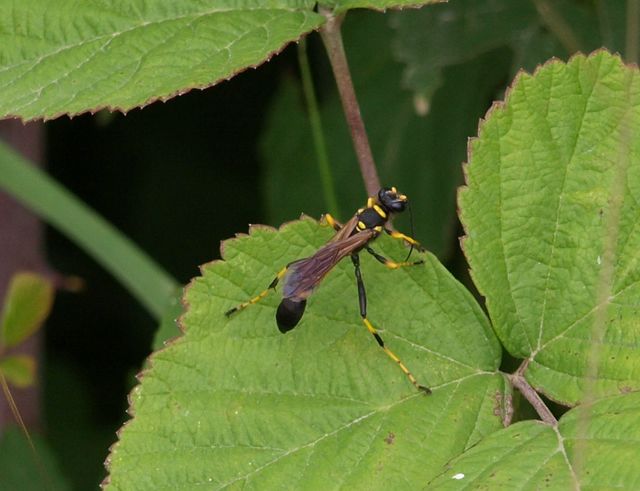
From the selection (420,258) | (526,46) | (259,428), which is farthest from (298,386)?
(526,46)

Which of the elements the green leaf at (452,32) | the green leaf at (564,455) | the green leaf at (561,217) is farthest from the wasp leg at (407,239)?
the green leaf at (452,32)

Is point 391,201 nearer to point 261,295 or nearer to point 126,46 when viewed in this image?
point 261,295

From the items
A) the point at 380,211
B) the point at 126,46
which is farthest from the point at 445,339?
the point at 126,46

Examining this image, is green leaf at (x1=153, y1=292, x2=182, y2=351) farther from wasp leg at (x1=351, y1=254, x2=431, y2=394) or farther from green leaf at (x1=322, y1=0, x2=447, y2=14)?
green leaf at (x1=322, y1=0, x2=447, y2=14)

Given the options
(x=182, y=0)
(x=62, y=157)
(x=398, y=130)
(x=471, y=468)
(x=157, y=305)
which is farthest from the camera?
(x=62, y=157)

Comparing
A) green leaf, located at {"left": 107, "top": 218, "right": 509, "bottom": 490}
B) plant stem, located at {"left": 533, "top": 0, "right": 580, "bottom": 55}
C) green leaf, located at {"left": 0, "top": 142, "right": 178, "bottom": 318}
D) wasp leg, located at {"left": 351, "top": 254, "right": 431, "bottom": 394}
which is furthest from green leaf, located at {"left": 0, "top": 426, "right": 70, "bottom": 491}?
plant stem, located at {"left": 533, "top": 0, "right": 580, "bottom": 55}

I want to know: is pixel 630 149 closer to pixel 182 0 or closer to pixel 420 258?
pixel 420 258

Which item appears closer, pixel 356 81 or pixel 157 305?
pixel 157 305
